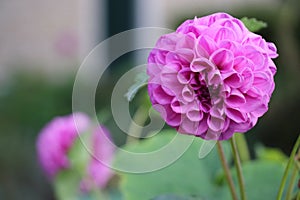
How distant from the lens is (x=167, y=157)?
733 mm

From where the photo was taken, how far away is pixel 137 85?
1.72 feet

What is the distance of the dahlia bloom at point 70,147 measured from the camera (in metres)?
0.90

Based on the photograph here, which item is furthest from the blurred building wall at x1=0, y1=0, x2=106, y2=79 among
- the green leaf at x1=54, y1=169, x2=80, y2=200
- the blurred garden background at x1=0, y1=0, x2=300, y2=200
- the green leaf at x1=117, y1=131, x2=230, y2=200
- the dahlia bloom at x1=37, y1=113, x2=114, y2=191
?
the green leaf at x1=117, y1=131, x2=230, y2=200

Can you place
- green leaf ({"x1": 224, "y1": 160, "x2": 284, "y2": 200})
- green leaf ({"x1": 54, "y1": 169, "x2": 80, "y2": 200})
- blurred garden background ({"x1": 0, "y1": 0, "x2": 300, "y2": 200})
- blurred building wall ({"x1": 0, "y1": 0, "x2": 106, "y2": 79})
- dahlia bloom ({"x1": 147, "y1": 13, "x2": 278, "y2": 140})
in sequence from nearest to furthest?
dahlia bloom ({"x1": 147, "y1": 13, "x2": 278, "y2": 140}), green leaf ({"x1": 224, "y1": 160, "x2": 284, "y2": 200}), green leaf ({"x1": 54, "y1": 169, "x2": 80, "y2": 200}), blurred garden background ({"x1": 0, "y1": 0, "x2": 300, "y2": 200}), blurred building wall ({"x1": 0, "y1": 0, "x2": 106, "y2": 79})

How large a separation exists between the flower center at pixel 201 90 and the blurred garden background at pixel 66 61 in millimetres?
1021

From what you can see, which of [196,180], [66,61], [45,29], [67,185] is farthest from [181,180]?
[45,29]

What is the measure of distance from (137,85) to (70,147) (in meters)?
0.48

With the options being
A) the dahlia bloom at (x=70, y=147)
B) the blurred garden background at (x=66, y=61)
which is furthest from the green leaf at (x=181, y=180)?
the blurred garden background at (x=66, y=61)

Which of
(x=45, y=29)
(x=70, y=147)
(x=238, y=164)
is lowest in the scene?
(x=45, y=29)

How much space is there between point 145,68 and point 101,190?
48 cm

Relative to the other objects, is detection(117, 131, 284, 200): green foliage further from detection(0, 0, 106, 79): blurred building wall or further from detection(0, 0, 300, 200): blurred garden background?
detection(0, 0, 106, 79): blurred building wall

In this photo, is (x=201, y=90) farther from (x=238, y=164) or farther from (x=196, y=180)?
(x=196, y=180)

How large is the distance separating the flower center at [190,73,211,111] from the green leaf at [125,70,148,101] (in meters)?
0.04

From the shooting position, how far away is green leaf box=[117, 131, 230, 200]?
2.38ft
